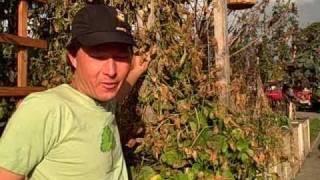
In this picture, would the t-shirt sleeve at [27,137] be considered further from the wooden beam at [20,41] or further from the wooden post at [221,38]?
the wooden post at [221,38]

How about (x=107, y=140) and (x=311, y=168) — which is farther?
(x=311, y=168)

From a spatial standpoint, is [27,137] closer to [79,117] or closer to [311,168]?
[79,117]

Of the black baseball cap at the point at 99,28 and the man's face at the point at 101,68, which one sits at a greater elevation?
the black baseball cap at the point at 99,28

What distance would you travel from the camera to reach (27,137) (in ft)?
6.23

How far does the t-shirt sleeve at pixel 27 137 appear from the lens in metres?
1.89

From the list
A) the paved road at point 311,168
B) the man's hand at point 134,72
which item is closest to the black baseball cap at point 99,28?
the man's hand at point 134,72

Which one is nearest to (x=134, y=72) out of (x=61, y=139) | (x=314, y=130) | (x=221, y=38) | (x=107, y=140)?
(x=107, y=140)

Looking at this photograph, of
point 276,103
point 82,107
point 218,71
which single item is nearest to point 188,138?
point 218,71

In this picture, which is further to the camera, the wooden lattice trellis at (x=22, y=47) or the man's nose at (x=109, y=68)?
the wooden lattice trellis at (x=22, y=47)

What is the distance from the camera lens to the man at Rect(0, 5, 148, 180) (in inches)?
75.3

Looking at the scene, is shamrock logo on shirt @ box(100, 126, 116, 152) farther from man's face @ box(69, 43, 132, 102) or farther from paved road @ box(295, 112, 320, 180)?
paved road @ box(295, 112, 320, 180)

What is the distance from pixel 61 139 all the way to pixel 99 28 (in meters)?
0.41

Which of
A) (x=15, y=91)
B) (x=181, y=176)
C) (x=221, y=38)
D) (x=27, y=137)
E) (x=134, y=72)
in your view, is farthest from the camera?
(x=221, y=38)

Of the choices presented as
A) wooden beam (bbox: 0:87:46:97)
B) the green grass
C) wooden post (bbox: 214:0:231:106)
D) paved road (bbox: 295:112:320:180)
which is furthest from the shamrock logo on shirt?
the green grass
